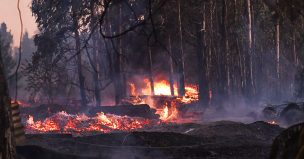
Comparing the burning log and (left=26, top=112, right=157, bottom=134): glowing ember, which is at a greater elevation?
the burning log

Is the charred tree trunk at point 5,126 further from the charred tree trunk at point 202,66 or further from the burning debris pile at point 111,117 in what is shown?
the charred tree trunk at point 202,66

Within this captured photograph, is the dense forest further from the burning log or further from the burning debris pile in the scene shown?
the burning debris pile

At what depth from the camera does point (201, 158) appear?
8516mm

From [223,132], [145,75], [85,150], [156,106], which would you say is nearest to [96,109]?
[156,106]

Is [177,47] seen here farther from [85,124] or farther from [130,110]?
[85,124]

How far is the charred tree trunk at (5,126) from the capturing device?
4.53 meters

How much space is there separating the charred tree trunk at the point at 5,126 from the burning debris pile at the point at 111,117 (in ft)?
46.6

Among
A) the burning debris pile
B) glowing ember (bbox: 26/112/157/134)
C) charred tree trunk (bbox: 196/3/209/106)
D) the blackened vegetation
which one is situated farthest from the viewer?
charred tree trunk (bbox: 196/3/209/106)

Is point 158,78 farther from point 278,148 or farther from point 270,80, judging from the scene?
point 278,148

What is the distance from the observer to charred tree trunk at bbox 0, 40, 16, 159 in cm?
453

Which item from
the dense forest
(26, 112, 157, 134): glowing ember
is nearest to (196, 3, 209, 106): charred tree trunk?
the dense forest

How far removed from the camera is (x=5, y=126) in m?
4.56

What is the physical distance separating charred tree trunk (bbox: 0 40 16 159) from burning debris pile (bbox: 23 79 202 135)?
14.2m

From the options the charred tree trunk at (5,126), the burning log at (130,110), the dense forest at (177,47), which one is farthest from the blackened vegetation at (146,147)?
the dense forest at (177,47)
